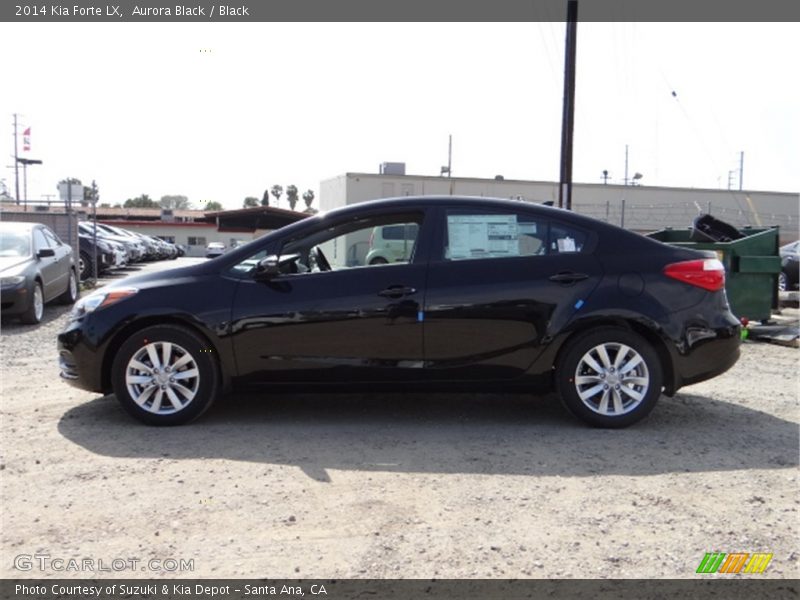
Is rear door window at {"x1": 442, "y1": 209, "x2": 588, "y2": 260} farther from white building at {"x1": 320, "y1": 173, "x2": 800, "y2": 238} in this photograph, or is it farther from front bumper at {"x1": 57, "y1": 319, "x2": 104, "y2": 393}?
white building at {"x1": 320, "y1": 173, "x2": 800, "y2": 238}

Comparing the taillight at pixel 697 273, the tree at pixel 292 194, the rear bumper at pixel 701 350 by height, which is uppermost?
the tree at pixel 292 194

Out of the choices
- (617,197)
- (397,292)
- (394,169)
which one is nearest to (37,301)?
(397,292)

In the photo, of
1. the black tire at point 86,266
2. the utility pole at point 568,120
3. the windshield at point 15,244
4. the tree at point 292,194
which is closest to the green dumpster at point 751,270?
the utility pole at point 568,120

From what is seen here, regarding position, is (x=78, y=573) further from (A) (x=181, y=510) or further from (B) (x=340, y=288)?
(B) (x=340, y=288)

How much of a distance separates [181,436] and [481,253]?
2382 millimetres

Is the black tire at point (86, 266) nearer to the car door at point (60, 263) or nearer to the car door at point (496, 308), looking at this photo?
the car door at point (60, 263)

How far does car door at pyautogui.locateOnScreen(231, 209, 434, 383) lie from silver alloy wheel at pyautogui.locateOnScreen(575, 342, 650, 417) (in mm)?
1140

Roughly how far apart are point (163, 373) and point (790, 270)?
1666 cm

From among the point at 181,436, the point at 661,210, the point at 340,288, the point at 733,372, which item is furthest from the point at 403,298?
the point at 661,210

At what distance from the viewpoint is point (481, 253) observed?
502 cm

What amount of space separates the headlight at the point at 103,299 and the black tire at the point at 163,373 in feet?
0.94

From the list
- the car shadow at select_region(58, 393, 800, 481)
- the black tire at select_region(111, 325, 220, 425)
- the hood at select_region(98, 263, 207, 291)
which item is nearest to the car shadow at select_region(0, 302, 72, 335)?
the car shadow at select_region(58, 393, 800, 481)

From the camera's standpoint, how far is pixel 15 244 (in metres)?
10.2

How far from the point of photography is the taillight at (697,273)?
493cm
